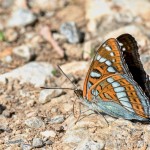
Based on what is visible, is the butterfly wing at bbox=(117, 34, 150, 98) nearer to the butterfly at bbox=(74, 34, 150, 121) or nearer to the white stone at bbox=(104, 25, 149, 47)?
the butterfly at bbox=(74, 34, 150, 121)

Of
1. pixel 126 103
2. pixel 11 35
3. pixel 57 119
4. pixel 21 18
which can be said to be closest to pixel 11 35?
pixel 11 35

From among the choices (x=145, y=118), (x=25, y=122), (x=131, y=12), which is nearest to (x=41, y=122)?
(x=25, y=122)

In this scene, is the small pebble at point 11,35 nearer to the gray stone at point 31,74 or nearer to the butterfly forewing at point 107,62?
the gray stone at point 31,74

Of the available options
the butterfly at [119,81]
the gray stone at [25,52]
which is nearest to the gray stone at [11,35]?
the gray stone at [25,52]

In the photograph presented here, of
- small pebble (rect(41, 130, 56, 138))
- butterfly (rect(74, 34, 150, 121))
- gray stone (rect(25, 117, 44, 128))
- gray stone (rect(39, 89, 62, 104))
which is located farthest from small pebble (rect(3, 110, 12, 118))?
butterfly (rect(74, 34, 150, 121))

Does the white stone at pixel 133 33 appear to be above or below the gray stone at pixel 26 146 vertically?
above

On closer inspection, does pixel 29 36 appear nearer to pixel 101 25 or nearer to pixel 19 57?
pixel 19 57
